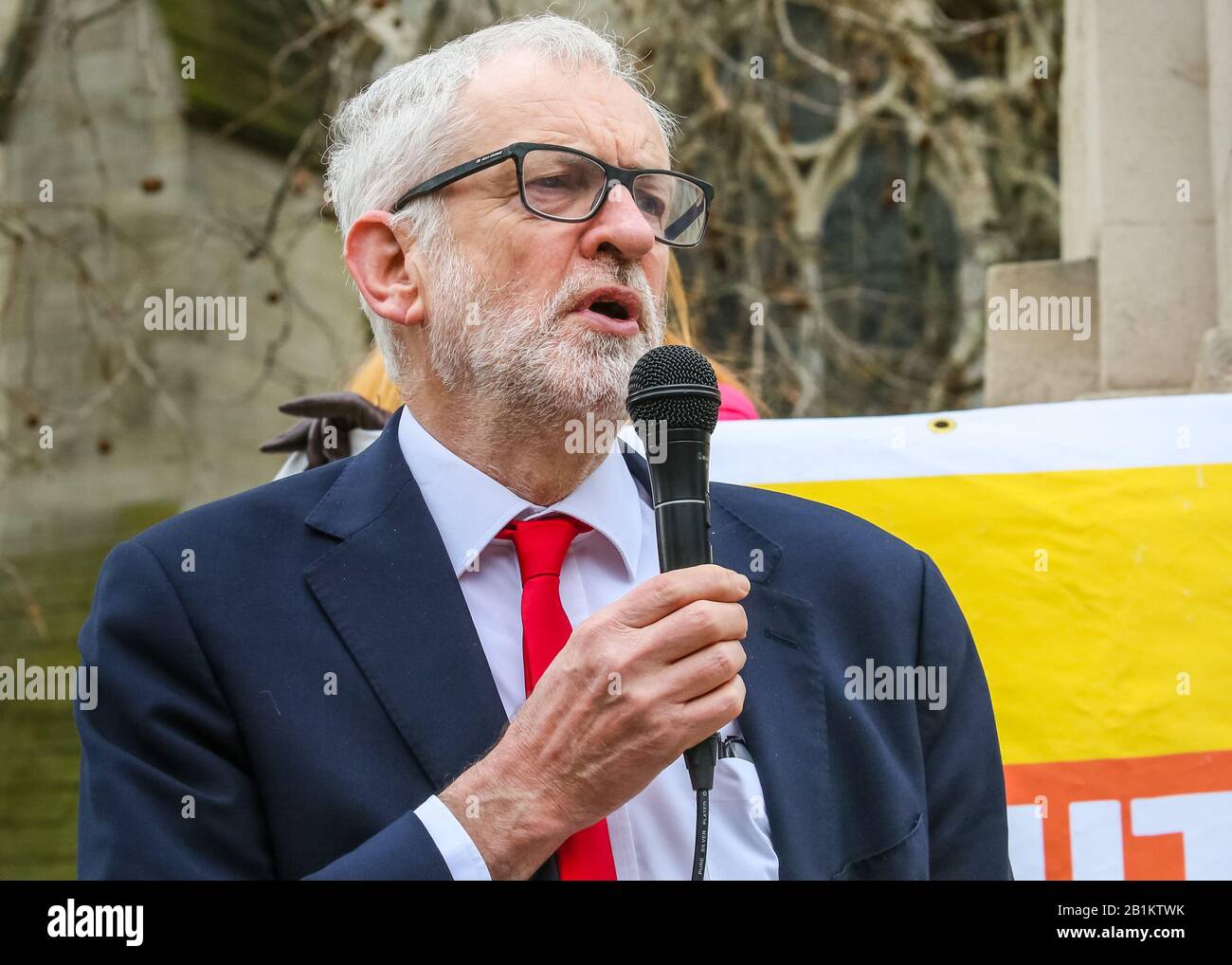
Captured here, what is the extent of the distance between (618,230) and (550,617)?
0.62 meters

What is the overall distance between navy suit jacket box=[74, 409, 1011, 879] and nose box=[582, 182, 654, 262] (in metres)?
0.47

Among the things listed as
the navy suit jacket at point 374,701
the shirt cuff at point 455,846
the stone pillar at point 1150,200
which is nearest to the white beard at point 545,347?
the navy suit jacket at point 374,701

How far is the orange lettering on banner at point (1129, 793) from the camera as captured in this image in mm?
2715

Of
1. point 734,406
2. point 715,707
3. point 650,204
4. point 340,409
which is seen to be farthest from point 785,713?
point 340,409

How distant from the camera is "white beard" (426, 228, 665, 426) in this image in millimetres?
2293

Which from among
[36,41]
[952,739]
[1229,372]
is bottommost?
[952,739]

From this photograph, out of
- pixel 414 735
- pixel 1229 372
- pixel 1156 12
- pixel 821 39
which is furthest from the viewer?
pixel 821 39

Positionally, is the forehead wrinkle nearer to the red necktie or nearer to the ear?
the ear

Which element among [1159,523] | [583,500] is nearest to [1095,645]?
[1159,523]

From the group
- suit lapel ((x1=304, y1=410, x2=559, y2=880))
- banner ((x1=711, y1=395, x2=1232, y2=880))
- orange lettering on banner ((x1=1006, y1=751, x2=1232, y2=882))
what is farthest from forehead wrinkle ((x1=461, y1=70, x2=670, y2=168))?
orange lettering on banner ((x1=1006, y1=751, x2=1232, y2=882))

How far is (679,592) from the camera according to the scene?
168 cm
